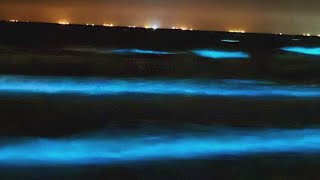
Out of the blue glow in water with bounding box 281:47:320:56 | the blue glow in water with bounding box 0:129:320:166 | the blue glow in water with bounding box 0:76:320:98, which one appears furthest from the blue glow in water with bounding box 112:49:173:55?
the blue glow in water with bounding box 0:129:320:166

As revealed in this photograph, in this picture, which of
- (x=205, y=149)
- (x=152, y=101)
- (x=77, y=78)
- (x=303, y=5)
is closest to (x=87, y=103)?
(x=152, y=101)

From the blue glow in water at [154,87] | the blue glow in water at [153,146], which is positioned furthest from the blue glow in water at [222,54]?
the blue glow in water at [153,146]

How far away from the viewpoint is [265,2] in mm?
1579

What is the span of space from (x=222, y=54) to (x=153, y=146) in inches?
28.1

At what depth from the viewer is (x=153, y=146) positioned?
3.15 ft

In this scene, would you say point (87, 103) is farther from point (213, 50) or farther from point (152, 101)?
point (213, 50)

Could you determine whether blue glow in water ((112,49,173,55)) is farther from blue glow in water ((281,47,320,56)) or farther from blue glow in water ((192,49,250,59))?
blue glow in water ((281,47,320,56))

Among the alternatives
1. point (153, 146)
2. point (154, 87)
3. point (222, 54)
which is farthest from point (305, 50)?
point (153, 146)

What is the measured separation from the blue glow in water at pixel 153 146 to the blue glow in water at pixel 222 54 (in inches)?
21.7

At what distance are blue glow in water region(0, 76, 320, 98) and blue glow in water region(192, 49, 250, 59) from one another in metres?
0.10

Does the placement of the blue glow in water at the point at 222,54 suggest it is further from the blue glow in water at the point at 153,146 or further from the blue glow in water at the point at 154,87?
the blue glow in water at the point at 153,146

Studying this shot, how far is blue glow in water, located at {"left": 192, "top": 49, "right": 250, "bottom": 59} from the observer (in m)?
1.60

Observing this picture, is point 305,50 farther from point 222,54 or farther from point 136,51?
point 136,51

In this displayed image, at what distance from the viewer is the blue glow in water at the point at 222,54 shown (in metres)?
1.60
